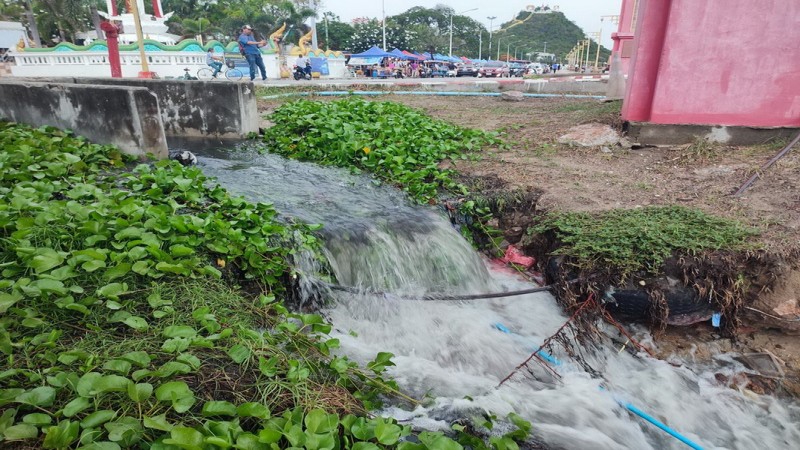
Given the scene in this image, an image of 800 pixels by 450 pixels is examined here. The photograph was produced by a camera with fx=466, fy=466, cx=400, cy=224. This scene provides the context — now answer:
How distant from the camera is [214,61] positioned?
67.7ft

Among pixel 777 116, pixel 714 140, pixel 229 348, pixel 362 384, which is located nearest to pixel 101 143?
pixel 229 348

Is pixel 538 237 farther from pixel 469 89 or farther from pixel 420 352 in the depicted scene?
pixel 469 89

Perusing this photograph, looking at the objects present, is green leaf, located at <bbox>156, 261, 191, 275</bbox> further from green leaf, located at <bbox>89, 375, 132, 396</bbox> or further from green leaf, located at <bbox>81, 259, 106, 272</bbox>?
green leaf, located at <bbox>89, 375, 132, 396</bbox>

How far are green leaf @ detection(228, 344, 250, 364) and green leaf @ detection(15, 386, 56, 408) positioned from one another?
2.20 ft

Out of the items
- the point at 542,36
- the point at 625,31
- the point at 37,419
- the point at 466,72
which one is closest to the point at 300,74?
the point at 625,31

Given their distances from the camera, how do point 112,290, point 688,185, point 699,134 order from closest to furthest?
point 112,290
point 688,185
point 699,134

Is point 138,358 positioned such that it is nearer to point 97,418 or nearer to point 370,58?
point 97,418

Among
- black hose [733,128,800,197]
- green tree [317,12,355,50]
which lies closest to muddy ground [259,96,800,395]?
black hose [733,128,800,197]

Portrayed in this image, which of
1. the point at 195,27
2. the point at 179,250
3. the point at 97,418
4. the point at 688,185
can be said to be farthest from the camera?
the point at 195,27

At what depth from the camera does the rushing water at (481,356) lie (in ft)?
10.0

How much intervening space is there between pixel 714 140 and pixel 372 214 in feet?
16.3

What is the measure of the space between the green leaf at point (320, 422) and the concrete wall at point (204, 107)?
268 inches

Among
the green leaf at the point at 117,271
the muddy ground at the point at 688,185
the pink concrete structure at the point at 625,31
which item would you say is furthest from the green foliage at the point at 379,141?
→ the pink concrete structure at the point at 625,31

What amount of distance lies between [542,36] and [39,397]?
115 m
